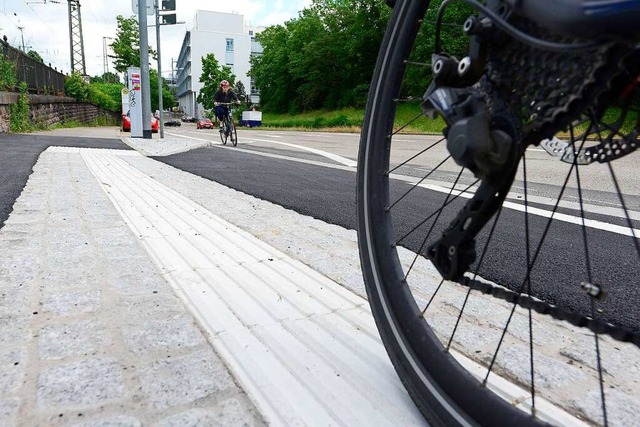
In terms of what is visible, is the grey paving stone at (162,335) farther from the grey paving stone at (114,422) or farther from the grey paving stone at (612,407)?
the grey paving stone at (612,407)

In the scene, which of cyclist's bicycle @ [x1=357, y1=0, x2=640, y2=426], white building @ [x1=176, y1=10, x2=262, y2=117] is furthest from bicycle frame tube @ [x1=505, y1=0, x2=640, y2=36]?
white building @ [x1=176, y1=10, x2=262, y2=117]

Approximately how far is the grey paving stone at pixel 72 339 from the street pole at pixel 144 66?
13278 millimetres

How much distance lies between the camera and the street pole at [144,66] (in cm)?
1319

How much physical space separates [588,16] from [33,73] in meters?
24.3

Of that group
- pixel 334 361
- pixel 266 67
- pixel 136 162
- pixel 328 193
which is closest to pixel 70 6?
pixel 266 67

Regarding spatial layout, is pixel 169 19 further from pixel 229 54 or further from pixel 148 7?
pixel 229 54

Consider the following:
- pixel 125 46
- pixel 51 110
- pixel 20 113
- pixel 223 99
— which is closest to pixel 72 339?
pixel 223 99

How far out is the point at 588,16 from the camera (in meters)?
0.79

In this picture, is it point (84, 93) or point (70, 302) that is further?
point (84, 93)

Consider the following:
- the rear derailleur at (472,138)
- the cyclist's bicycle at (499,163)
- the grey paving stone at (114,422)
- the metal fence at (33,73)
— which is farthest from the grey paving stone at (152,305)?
the metal fence at (33,73)

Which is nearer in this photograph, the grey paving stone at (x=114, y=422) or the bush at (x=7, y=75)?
the grey paving stone at (x=114, y=422)

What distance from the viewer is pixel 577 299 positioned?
6.81ft

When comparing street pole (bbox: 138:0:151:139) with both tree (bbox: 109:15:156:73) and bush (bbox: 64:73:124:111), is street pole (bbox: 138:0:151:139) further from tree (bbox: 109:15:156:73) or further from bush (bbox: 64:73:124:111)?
tree (bbox: 109:15:156:73)

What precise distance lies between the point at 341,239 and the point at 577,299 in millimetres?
1379
